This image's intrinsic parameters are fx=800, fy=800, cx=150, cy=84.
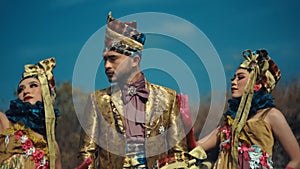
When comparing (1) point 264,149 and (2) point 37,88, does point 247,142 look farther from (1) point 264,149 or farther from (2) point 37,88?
(2) point 37,88

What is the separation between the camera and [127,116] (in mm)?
6312

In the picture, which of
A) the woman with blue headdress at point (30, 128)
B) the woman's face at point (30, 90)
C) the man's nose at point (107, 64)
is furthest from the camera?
the woman's face at point (30, 90)

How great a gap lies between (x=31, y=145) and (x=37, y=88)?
50 cm

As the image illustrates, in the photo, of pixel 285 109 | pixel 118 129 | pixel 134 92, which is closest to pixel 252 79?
pixel 134 92

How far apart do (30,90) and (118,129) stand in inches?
37.9

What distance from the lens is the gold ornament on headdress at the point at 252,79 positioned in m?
→ 6.89

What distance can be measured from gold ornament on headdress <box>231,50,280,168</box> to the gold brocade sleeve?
1293 millimetres

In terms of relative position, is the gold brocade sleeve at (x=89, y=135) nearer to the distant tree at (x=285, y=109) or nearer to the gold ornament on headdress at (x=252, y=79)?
the gold ornament on headdress at (x=252, y=79)

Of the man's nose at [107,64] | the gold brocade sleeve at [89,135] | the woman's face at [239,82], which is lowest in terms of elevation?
the gold brocade sleeve at [89,135]

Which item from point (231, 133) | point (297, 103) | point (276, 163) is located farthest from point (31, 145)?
point (297, 103)

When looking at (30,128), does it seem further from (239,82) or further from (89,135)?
(239,82)

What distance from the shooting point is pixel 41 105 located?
6.74 meters

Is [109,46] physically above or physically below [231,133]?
above

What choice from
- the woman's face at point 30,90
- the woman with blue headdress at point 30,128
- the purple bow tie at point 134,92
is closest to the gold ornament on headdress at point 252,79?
the purple bow tie at point 134,92
